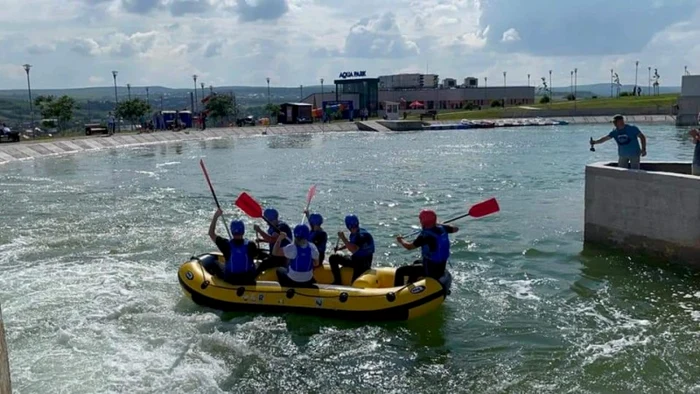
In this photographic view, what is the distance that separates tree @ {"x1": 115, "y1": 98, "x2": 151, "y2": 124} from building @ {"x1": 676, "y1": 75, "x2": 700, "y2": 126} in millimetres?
47972

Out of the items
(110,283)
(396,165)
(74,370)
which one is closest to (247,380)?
(74,370)

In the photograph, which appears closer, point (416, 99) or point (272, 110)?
point (272, 110)

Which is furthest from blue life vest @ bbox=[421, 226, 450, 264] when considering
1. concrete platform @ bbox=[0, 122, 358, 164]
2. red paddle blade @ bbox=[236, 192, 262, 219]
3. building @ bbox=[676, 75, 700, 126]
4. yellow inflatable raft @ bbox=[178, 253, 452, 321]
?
building @ bbox=[676, 75, 700, 126]

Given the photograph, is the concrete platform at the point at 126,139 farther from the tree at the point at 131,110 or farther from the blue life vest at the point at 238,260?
the blue life vest at the point at 238,260

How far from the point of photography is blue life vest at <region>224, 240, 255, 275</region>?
10328 millimetres

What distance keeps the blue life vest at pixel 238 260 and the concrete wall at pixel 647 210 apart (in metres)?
7.10

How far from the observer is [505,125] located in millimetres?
66875

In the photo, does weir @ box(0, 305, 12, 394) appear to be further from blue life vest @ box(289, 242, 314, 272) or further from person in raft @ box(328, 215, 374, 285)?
person in raft @ box(328, 215, 374, 285)

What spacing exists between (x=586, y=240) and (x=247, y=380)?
840 cm

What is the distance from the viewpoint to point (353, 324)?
9.79 m

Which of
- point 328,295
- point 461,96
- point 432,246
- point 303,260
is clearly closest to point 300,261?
point 303,260

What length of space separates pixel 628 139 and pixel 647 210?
1415 mm

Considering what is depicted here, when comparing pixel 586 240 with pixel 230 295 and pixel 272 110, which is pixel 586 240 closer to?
pixel 230 295

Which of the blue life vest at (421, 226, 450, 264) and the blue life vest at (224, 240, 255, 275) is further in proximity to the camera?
the blue life vest at (224, 240, 255, 275)
